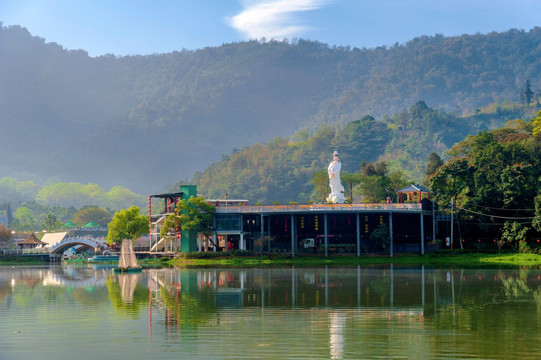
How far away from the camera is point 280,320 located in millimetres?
30547

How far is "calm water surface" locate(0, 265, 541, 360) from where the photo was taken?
78.5 ft

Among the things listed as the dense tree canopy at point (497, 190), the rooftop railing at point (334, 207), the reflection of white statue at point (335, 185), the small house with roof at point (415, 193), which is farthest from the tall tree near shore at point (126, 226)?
the dense tree canopy at point (497, 190)

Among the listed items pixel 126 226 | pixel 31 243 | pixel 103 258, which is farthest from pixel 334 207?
pixel 31 243

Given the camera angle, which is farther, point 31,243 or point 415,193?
Result: point 31,243

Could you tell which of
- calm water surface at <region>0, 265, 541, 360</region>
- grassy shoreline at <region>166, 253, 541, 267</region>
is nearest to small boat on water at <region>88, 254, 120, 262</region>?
grassy shoreline at <region>166, 253, 541, 267</region>

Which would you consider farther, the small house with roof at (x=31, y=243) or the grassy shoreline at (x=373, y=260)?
the small house with roof at (x=31, y=243)

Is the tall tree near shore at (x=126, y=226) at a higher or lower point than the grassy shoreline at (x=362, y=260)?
higher

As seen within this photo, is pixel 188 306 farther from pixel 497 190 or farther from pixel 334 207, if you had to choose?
pixel 497 190

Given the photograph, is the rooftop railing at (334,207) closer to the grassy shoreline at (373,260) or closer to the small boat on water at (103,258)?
the grassy shoreline at (373,260)

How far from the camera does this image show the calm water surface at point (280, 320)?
2392 cm

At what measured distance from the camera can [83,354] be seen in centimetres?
2383

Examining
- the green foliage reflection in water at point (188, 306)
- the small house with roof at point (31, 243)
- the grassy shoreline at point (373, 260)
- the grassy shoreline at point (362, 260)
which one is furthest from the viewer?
the small house with roof at point (31, 243)

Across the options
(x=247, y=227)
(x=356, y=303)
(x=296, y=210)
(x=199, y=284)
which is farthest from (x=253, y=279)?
(x=247, y=227)

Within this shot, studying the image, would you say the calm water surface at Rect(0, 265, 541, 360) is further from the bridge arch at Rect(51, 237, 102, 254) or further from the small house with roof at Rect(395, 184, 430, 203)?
the bridge arch at Rect(51, 237, 102, 254)
